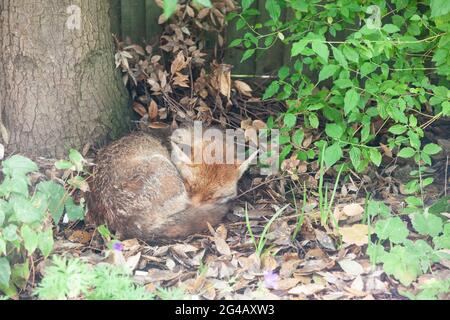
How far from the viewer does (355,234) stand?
4090 mm

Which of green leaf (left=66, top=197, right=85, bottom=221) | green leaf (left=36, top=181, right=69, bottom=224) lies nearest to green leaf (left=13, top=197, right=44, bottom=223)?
green leaf (left=36, top=181, right=69, bottom=224)

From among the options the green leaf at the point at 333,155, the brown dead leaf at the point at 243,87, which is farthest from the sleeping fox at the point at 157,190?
the brown dead leaf at the point at 243,87

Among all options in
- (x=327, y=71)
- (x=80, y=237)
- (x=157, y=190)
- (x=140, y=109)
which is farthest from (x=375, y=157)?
(x=80, y=237)

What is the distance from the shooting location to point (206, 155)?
14.9 ft

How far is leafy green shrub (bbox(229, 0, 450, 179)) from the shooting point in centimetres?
404

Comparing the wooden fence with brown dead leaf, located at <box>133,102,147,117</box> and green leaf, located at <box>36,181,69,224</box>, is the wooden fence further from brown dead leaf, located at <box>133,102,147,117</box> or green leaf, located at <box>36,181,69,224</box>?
green leaf, located at <box>36,181,69,224</box>

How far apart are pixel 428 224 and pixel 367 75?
113 cm

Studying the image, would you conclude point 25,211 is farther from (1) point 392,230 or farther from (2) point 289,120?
(1) point 392,230

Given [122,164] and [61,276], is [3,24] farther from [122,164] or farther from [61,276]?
[61,276]

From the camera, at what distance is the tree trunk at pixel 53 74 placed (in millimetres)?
4379

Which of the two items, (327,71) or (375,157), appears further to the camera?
(375,157)

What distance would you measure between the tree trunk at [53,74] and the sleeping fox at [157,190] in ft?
1.14

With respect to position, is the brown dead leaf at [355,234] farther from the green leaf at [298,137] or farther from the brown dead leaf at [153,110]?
the brown dead leaf at [153,110]
